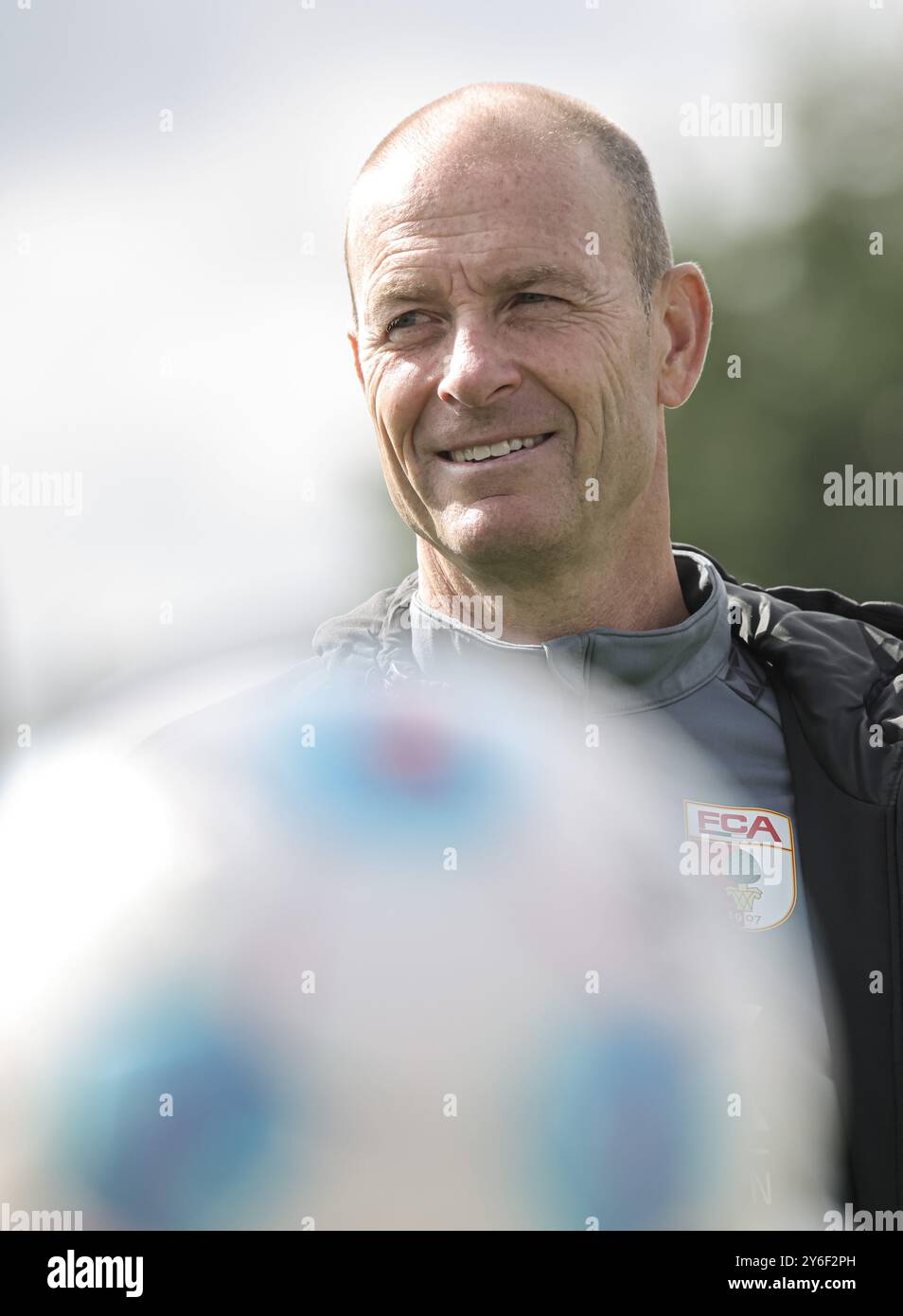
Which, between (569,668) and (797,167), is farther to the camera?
(797,167)

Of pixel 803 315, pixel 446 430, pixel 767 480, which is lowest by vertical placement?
pixel 767 480

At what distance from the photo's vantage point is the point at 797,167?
84.2 ft

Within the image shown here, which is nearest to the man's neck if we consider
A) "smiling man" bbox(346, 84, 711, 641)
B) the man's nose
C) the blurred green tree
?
"smiling man" bbox(346, 84, 711, 641)

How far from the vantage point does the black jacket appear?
8.74ft

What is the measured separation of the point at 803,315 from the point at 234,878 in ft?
75.2

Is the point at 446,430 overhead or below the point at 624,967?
overhead

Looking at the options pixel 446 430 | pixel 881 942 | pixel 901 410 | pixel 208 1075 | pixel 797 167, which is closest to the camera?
pixel 208 1075

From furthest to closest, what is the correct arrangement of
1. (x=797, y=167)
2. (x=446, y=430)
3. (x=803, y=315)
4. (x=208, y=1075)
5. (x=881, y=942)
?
(x=797, y=167)
(x=803, y=315)
(x=446, y=430)
(x=881, y=942)
(x=208, y=1075)

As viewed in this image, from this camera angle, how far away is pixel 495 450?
9.61 ft

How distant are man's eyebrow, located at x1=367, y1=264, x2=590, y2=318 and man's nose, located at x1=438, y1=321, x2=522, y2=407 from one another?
0.28ft

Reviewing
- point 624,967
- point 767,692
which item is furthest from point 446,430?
point 624,967

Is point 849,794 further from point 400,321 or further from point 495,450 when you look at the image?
point 400,321

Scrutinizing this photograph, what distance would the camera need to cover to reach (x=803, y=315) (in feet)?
79.0

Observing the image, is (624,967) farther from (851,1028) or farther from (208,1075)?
(208,1075)
